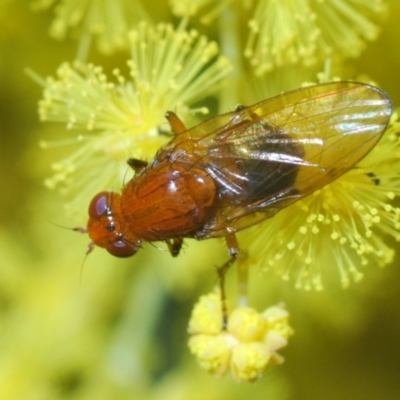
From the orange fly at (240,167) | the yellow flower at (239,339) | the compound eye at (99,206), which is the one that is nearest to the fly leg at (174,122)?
the orange fly at (240,167)

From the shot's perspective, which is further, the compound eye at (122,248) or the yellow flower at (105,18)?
the yellow flower at (105,18)

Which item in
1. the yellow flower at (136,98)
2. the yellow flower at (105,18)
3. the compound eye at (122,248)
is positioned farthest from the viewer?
the yellow flower at (105,18)

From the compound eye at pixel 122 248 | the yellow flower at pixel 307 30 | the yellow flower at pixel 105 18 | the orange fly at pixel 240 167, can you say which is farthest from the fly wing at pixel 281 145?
the yellow flower at pixel 105 18

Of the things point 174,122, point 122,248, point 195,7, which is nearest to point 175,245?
point 122,248

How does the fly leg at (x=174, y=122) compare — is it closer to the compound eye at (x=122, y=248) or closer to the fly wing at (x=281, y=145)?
the fly wing at (x=281, y=145)

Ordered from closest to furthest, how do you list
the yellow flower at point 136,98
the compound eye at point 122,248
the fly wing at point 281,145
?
the fly wing at point 281,145 < the compound eye at point 122,248 < the yellow flower at point 136,98

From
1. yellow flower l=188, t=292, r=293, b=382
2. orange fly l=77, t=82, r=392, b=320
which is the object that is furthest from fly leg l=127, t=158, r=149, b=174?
yellow flower l=188, t=292, r=293, b=382

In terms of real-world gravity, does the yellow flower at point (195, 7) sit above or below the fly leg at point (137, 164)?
above

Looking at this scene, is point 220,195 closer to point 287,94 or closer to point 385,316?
point 287,94

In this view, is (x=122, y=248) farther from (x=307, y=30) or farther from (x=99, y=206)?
(x=307, y=30)

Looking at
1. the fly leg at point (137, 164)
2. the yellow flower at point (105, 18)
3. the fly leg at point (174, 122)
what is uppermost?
the yellow flower at point (105, 18)
